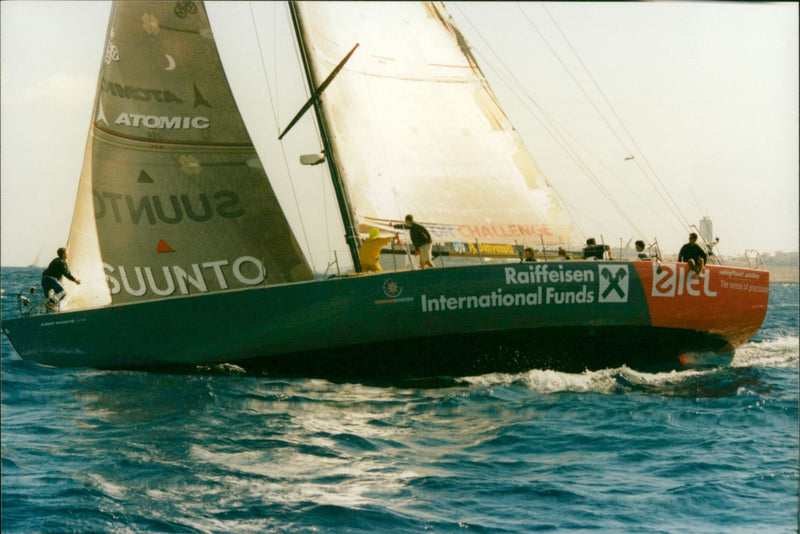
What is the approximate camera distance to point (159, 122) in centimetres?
1204

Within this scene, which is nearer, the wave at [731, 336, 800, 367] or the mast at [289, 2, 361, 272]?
the mast at [289, 2, 361, 272]

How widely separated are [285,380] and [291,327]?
72 centimetres

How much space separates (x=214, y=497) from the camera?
21.5ft

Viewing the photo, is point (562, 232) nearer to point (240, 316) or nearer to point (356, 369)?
point (356, 369)

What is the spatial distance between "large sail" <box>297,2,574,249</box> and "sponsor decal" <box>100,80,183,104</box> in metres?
2.06

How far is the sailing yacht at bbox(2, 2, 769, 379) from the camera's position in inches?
430

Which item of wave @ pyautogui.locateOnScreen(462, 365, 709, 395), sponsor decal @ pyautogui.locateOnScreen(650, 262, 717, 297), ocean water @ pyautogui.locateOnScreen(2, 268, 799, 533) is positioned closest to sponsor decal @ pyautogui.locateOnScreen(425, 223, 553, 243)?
sponsor decal @ pyautogui.locateOnScreen(650, 262, 717, 297)

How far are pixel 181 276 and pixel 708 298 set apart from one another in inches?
299

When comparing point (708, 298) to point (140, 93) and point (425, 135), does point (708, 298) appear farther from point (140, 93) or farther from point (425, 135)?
point (140, 93)

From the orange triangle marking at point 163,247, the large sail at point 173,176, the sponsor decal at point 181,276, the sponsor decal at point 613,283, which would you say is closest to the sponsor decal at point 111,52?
the large sail at point 173,176

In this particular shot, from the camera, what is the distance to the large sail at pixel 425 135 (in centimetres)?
1221

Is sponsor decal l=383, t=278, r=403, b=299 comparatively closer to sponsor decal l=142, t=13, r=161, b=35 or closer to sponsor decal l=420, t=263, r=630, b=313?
sponsor decal l=420, t=263, r=630, b=313

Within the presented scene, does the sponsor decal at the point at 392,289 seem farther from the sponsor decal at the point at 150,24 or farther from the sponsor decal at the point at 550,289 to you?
the sponsor decal at the point at 150,24

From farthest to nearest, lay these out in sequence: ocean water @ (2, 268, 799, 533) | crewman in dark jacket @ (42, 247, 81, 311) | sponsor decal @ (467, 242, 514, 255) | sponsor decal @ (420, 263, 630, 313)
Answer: sponsor decal @ (467, 242, 514, 255)
crewman in dark jacket @ (42, 247, 81, 311)
sponsor decal @ (420, 263, 630, 313)
ocean water @ (2, 268, 799, 533)
